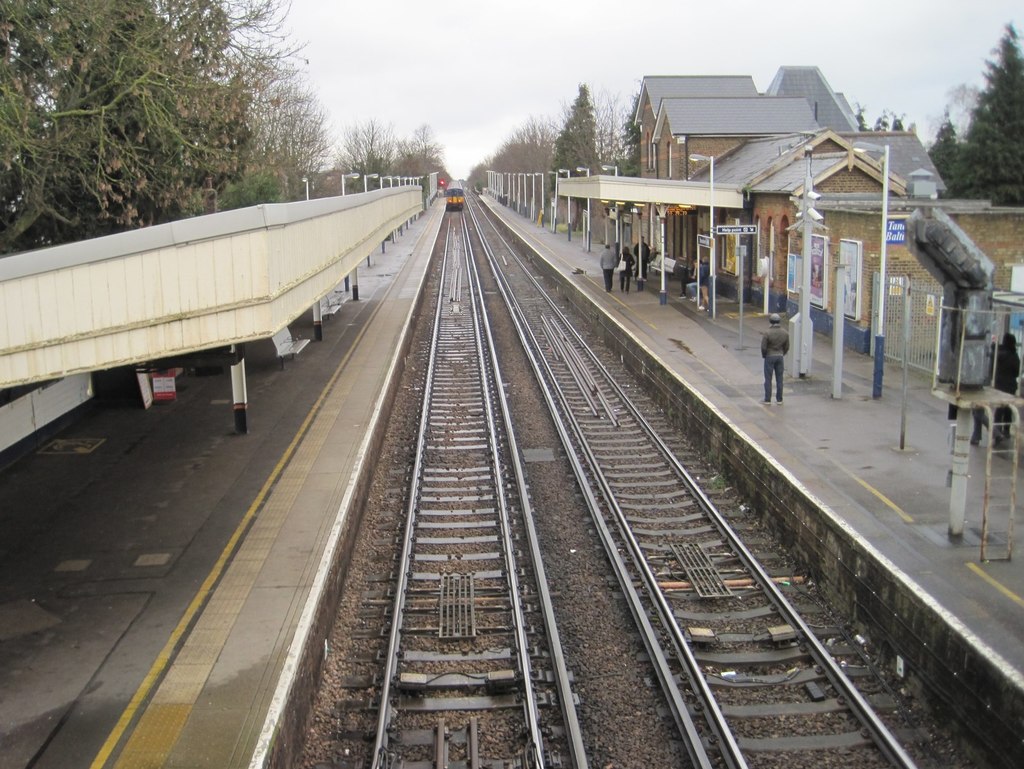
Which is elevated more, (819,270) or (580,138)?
(580,138)

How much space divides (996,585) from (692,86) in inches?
1620

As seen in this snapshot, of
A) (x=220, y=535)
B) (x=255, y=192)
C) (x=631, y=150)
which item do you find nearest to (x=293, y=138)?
(x=255, y=192)

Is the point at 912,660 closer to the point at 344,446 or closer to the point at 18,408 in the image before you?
the point at 344,446

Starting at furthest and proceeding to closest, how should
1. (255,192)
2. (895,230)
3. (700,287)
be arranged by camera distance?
(255,192), (700,287), (895,230)

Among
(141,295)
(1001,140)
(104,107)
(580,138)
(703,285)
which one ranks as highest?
(580,138)

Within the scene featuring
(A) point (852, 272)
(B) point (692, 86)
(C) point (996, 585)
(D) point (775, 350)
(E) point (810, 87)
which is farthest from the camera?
(E) point (810, 87)

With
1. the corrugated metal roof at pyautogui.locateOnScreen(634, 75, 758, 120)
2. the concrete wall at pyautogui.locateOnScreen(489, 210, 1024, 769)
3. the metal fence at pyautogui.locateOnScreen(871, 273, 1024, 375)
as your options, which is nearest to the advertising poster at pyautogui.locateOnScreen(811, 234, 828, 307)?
the metal fence at pyautogui.locateOnScreen(871, 273, 1024, 375)

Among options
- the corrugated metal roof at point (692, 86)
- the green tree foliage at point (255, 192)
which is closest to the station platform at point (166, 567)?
the green tree foliage at point (255, 192)

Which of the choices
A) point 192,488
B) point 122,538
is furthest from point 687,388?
point 122,538

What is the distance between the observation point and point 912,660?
319 inches

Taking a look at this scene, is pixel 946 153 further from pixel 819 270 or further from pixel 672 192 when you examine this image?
pixel 819 270

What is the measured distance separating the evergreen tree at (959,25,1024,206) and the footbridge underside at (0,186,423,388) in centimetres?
4210

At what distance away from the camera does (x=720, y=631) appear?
9312 millimetres

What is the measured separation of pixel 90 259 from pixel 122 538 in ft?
11.8
